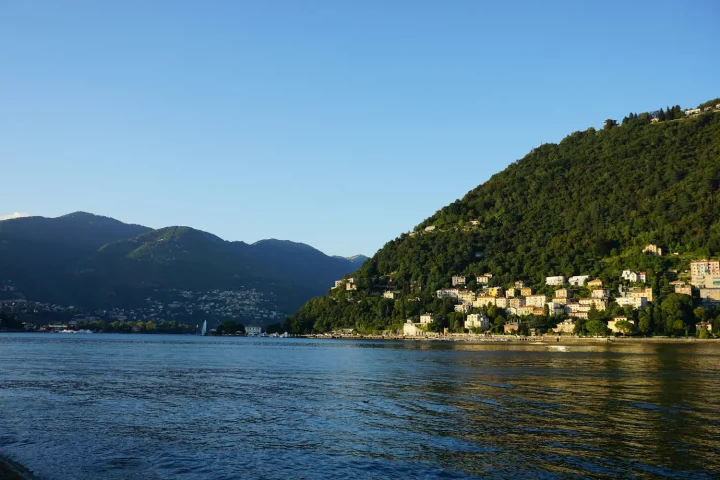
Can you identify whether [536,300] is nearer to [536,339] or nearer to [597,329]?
[536,339]

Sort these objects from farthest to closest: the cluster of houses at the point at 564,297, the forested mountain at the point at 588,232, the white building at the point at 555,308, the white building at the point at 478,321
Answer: the forested mountain at the point at 588,232 < the white building at the point at 478,321 < the white building at the point at 555,308 < the cluster of houses at the point at 564,297

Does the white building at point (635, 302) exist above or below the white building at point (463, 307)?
above

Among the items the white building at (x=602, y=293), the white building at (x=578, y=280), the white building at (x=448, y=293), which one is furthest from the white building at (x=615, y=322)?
the white building at (x=448, y=293)

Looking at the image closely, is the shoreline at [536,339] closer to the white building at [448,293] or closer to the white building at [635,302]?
the white building at [635,302]

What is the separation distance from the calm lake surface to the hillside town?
90601 millimetres

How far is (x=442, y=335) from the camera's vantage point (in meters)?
154

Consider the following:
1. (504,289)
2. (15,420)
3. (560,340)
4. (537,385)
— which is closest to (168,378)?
(15,420)

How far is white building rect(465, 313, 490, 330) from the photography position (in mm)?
152625

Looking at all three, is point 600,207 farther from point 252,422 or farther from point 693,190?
point 252,422

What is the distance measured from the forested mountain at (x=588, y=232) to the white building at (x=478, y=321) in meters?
9.79

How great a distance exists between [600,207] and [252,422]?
539ft

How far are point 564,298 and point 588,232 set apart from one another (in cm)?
3208

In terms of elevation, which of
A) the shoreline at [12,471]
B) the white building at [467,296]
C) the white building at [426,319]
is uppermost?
the white building at [467,296]

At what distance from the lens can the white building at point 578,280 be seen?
15350cm
